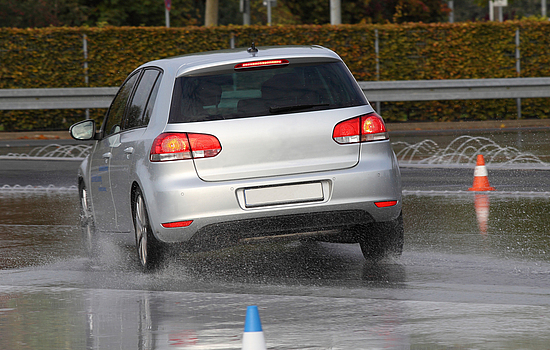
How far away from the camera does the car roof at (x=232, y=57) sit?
23.7ft

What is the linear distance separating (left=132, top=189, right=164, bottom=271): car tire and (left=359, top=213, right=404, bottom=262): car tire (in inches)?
60.1

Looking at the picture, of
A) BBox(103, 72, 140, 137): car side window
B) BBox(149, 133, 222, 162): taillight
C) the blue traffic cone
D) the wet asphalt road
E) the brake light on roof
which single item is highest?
the brake light on roof

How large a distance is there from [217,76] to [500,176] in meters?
6.95

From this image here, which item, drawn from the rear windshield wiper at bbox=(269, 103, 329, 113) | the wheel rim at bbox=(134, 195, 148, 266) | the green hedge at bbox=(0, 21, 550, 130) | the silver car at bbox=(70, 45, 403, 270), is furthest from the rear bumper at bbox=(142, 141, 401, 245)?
the green hedge at bbox=(0, 21, 550, 130)

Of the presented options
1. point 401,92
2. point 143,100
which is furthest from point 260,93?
point 401,92

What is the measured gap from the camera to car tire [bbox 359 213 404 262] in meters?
7.43

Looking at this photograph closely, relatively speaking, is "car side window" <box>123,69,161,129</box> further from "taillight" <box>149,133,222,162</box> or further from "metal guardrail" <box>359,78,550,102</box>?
"metal guardrail" <box>359,78,550,102</box>

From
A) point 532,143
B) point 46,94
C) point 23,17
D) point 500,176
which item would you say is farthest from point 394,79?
point 23,17

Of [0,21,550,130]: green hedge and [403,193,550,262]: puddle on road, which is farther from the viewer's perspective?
[0,21,550,130]: green hedge

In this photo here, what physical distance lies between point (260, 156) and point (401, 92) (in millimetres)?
15265

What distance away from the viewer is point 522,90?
2166 centimetres

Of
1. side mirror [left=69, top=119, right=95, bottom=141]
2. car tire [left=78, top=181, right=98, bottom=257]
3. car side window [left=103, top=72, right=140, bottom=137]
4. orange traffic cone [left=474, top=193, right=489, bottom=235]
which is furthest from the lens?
orange traffic cone [left=474, top=193, right=489, bottom=235]

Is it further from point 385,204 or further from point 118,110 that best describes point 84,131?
point 385,204

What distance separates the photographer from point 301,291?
6.50 meters
